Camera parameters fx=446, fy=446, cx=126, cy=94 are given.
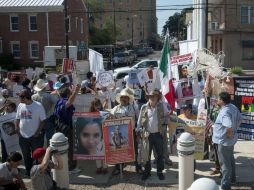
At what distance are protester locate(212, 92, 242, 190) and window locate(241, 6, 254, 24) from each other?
42.6 m

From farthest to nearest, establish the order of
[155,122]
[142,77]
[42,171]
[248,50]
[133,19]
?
1. [133,19]
2. [248,50]
3. [142,77]
4. [155,122]
5. [42,171]

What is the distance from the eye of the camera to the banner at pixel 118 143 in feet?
28.3

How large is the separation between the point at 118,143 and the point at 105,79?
569cm

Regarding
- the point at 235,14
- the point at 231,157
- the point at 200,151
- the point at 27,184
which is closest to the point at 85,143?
the point at 27,184

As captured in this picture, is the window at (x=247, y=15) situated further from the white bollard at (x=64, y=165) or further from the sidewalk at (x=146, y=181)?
the white bollard at (x=64, y=165)

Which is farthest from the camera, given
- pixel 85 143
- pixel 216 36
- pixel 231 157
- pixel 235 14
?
pixel 216 36

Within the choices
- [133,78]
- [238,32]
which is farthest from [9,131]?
[238,32]

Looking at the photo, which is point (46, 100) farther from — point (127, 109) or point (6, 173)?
point (6, 173)

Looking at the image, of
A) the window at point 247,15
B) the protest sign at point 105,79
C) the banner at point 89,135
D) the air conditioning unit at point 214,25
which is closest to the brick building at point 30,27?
the air conditioning unit at point 214,25

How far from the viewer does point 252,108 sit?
9.37 m

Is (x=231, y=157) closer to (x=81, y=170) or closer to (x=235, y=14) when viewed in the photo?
(x=81, y=170)

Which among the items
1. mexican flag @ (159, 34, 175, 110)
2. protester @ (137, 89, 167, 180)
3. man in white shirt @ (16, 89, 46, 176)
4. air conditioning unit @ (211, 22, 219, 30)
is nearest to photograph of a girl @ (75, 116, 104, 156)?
man in white shirt @ (16, 89, 46, 176)

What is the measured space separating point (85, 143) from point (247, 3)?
140 feet

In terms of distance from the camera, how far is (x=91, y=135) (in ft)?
29.5
